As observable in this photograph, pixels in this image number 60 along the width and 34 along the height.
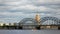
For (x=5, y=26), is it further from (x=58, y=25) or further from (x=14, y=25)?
(x=58, y=25)

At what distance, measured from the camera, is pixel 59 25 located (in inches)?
7771

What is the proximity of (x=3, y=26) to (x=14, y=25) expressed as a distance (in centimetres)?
946

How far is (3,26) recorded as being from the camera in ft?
652

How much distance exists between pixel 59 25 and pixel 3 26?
1736 inches

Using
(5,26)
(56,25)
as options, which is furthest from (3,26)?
(56,25)

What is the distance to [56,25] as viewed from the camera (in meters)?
199

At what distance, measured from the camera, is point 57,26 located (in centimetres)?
19762

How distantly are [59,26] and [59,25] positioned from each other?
1.25 metres

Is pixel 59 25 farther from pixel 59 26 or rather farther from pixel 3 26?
pixel 3 26

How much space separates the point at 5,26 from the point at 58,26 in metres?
41.6

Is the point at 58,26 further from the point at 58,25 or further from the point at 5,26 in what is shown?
the point at 5,26

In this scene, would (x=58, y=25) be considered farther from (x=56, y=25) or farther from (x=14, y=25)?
(x=14, y=25)

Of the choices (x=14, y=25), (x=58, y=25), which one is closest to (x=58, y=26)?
(x=58, y=25)

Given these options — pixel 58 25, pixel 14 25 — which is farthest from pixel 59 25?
pixel 14 25
